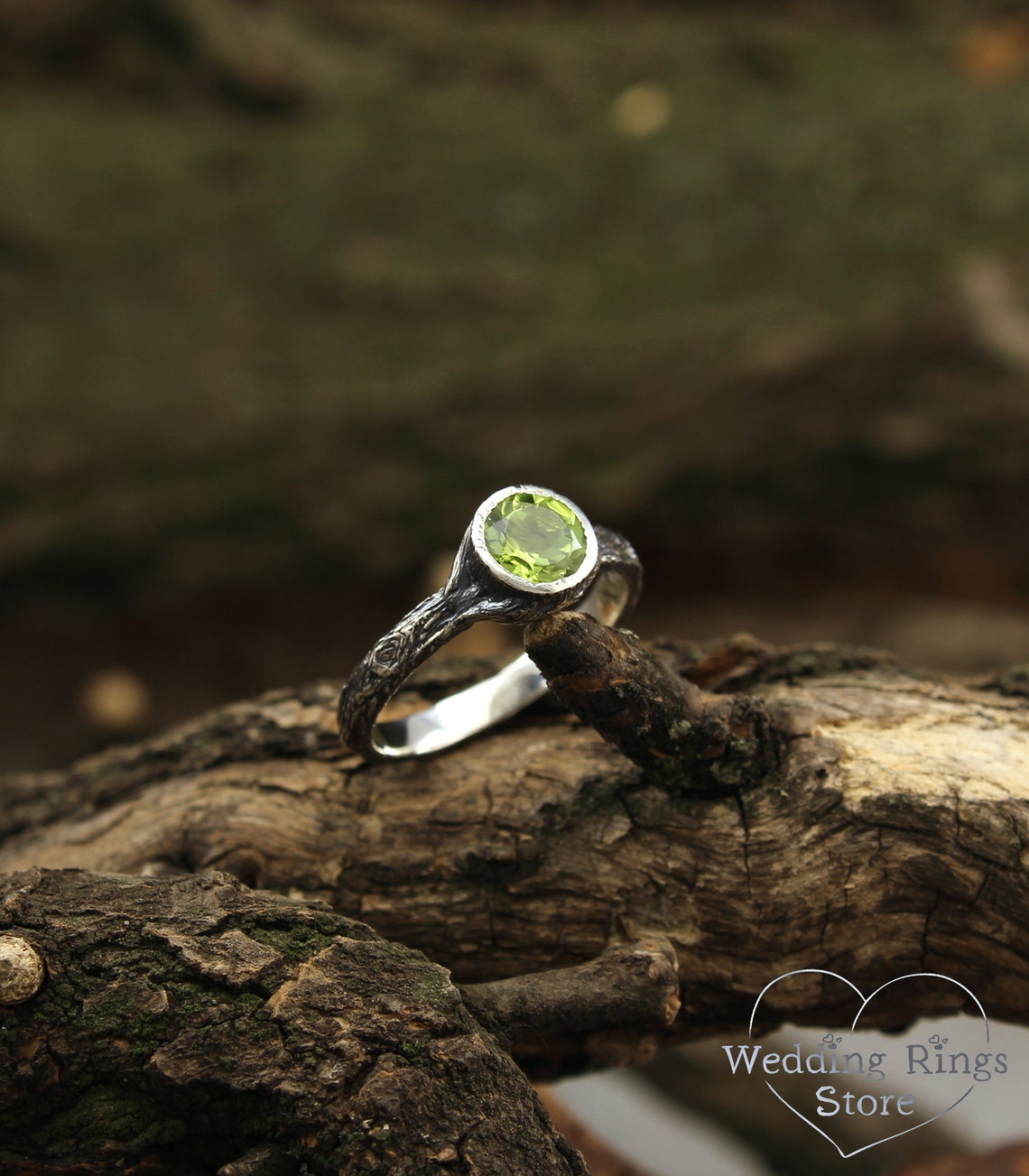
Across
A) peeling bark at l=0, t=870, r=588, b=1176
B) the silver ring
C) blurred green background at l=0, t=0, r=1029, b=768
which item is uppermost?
blurred green background at l=0, t=0, r=1029, b=768

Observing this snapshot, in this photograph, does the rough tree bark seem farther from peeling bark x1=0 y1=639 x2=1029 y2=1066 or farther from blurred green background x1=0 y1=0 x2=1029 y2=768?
blurred green background x1=0 y1=0 x2=1029 y2=768

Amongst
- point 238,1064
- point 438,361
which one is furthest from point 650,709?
point 438,361

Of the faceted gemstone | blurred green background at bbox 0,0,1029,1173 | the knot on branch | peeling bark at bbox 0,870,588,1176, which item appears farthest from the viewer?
blurred green background at bbox 0,0,1029,1173

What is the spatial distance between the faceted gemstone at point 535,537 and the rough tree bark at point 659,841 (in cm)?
14

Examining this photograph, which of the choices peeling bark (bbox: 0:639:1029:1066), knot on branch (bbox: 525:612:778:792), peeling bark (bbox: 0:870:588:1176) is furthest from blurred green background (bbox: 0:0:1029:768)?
peeling bark (bbox: 0:870:588:1176)

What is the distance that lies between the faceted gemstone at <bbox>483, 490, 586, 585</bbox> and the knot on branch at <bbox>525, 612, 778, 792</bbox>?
105 millimetres

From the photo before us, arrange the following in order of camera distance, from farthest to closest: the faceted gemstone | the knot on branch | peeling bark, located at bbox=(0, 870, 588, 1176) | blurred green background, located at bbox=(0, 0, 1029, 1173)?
1. blurred green background, located at bbox=(0, 0, 1029, 1173)
2. the faceted gemstone
3. the knot on branch
4. peeling bark, located at bbox=(0, 870, 588, 1176)

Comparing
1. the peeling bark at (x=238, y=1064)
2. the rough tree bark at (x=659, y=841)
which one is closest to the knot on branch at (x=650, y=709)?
the rough tree bark at (x=659, y=841)

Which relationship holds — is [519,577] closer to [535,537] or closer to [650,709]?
[535,537]

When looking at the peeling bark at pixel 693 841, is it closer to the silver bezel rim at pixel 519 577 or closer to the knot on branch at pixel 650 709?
the knot on branch at pixel 650 709

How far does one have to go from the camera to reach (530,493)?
5.21 feet

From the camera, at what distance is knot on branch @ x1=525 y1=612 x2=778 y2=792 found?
4.54 ft

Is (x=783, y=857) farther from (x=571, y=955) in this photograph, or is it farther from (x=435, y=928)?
(x=435, y=928)

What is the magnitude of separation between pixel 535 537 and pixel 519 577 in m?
0.09
